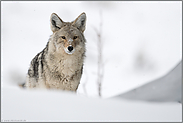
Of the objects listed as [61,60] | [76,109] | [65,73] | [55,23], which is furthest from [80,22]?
[76,109]

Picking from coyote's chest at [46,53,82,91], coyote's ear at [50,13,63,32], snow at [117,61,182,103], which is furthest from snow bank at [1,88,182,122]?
coyote's ear at [50,13,63,32]

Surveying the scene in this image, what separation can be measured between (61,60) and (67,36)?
53 centimetres

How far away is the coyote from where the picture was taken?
15.9 feet

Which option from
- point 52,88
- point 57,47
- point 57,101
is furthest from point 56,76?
point 57,101

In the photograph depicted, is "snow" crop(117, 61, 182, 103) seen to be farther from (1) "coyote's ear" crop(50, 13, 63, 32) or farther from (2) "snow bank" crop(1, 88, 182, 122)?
(1) "coyote's ear" crop(50, 13, 63, 32)

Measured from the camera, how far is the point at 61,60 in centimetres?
499

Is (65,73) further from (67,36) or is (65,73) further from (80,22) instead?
(80,22)

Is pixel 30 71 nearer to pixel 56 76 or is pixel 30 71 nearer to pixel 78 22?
pixel 56 76

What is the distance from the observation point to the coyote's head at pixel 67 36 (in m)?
4.82

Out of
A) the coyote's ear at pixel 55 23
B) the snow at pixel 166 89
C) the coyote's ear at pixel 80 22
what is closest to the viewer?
the snow at pixel 166 89

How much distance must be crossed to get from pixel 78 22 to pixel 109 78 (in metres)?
13.3

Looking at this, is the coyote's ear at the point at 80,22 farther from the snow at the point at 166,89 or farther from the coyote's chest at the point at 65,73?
the snow at the point at 166,89

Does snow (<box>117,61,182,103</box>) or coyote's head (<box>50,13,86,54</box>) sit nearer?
snow (<box>117,61,182,103</box>)

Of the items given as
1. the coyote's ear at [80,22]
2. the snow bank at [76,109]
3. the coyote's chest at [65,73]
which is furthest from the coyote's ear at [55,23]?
the snow bank at [76,109]
